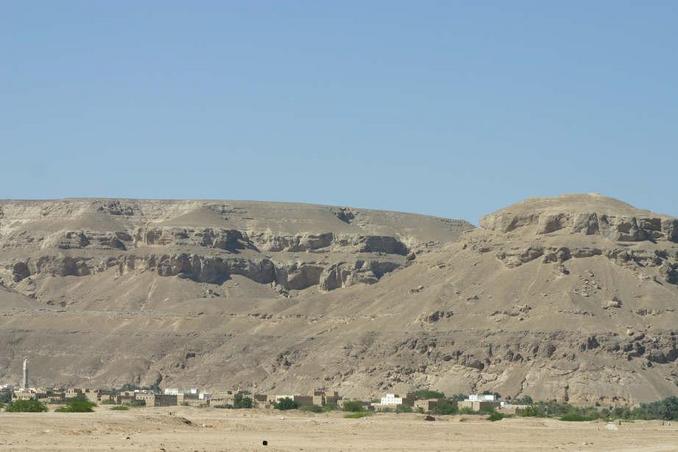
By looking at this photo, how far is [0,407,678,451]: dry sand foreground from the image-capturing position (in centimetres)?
7069

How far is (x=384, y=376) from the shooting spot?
5896 inches

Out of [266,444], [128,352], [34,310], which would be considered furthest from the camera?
[34,310]

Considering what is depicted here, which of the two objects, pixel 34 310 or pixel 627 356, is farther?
pixel 34 310

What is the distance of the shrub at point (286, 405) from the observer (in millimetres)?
122188

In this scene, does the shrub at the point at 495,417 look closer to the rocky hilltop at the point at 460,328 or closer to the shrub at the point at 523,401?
the shrub at the point at 523,401

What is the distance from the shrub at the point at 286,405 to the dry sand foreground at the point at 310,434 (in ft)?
55.4

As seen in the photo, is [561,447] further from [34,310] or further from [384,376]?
[34,310]

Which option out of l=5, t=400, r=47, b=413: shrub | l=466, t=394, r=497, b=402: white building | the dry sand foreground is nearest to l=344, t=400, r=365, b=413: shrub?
l=466, t=394, r=497, b=402: white building

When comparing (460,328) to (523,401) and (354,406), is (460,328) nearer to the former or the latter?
(523,401)

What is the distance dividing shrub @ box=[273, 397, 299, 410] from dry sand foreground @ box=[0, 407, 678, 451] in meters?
16.9

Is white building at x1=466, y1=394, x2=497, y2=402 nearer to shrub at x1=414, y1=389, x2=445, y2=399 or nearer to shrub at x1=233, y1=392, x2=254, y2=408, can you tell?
shrub at x1=414, y1=389, x2=445, y2=399

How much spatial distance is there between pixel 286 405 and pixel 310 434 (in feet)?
131

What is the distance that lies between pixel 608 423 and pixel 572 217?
62.4m

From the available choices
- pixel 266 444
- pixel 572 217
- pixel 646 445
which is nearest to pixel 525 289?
pixel 572 217
